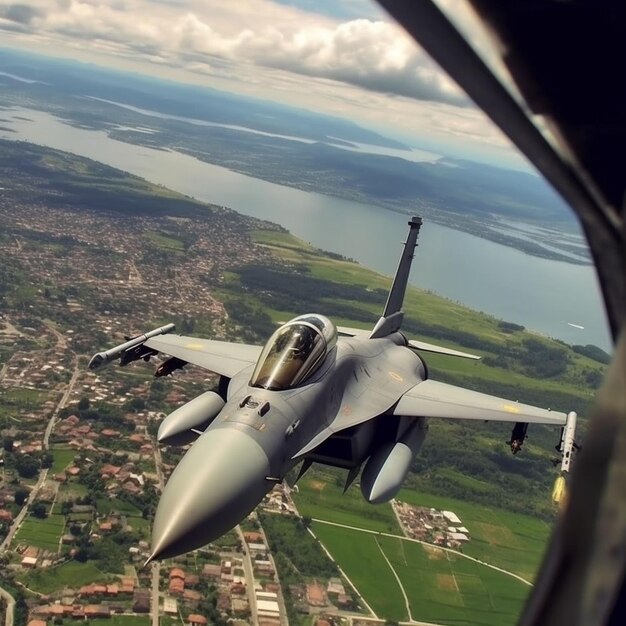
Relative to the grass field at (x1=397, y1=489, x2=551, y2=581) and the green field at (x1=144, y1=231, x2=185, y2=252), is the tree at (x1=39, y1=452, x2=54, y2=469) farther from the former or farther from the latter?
the green field at (x1=144, y1=231, x2=185, y2=252)

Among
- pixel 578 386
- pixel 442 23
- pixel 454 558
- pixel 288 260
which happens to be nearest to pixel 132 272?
pixel 288 260

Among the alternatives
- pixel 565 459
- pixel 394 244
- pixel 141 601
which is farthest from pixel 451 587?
pixel 394 244

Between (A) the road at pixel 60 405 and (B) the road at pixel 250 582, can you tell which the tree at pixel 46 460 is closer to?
(A) the road at pixel 60 405

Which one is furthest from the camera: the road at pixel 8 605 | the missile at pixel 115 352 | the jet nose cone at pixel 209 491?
the road at pixel 8 605

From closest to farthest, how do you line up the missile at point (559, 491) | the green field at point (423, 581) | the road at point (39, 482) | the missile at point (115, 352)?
the missile at point (559, 491), the missile at point (115, 352), the green field at point (423, 581), the road at point (39, 482)

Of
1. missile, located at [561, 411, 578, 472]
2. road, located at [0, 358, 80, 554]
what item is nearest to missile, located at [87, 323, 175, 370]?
missile, located at [561, 411, 578, 472]

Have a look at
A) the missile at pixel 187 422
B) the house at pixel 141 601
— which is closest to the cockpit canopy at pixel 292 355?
the missile at pixel 187 422
